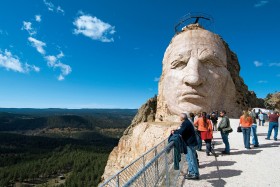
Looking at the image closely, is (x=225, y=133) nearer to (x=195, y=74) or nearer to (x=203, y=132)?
(x=203, y=132)

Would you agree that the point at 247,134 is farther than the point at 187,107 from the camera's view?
No

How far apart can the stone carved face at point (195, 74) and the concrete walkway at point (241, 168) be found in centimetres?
950

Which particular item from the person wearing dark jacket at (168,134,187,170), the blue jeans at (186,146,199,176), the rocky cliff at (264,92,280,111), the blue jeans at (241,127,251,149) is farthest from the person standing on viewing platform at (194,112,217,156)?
the rocky cliff at (264,92,280,111)

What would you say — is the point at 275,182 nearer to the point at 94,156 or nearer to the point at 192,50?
the point at 192,50

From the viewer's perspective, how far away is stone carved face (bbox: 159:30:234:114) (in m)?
22.3

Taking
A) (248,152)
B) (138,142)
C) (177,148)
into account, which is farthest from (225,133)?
(138,142)

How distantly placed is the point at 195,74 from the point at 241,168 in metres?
13.2

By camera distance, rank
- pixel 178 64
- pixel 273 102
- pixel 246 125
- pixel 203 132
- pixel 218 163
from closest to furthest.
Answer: pixel 218 163 < pixel 203 132 < pixel 246 125 < pixel 178 64 < pixel 273 102

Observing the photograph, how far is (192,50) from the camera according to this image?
2297 centimetres

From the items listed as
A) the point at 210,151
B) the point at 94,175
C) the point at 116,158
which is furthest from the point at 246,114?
the point at 94,175

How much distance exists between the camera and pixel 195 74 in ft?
71.8

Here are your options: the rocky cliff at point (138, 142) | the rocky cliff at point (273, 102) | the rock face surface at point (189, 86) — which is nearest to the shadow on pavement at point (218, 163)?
the rocky cliff at point (138, 142)

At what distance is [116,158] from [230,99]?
449 inches

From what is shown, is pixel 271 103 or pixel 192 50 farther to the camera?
pixel 271 103
